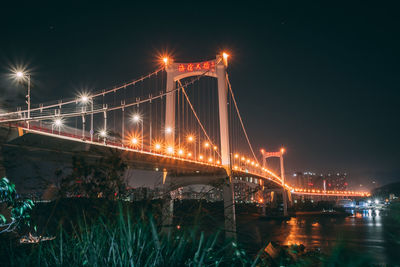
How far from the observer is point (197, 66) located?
3212cm

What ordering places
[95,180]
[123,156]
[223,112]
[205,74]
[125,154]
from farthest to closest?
[205,74] < [223,112] < [125,154] < [123,156] < [95,180]

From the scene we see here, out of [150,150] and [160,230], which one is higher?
[150,150]

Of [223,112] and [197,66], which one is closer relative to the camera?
[223,112]

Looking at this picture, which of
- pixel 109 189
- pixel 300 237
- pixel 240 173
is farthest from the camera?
pixel 300 237

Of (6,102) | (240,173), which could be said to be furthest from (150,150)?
(6,102)

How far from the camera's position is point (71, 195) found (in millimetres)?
3732

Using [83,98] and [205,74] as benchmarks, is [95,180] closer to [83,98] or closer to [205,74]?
[83,98]

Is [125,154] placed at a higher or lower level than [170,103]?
lower

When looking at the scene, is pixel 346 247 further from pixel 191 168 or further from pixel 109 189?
pixel 191 168

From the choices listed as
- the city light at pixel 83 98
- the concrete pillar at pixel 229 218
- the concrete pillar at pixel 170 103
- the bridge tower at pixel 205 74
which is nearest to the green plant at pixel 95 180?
the concrete pillar at pixel 229 218

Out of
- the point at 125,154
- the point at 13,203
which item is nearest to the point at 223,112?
the point at 125,154

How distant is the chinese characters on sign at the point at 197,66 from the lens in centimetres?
3188

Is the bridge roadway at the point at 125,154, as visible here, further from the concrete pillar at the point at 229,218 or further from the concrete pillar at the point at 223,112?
the concrete pillar at the point at 229,218

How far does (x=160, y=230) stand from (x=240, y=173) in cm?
2332
